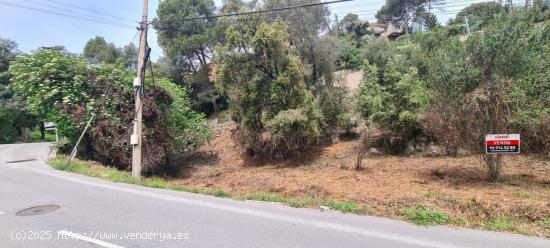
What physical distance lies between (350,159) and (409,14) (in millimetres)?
46041

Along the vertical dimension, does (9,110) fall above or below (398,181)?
above

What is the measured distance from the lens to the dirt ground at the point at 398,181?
6250mm

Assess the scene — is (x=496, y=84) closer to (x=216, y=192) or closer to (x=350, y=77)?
(x=216, y=192)

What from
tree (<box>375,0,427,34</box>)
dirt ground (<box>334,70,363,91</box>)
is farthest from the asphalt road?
tree (<box>375,0,427,34</box>)

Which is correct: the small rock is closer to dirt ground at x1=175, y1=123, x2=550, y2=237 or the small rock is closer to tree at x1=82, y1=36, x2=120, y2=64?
dirt ground at x1=175, y1=123, x2=550, y2=237

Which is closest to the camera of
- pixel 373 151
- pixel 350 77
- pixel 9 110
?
pixel 373 151

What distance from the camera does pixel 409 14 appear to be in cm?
5347

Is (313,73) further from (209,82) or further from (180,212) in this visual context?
(209,82)

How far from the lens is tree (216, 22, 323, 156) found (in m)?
15.6

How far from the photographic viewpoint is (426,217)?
5816 millimetres

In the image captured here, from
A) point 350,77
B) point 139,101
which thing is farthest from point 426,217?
point 350,77

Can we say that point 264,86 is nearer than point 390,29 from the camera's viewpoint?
Yes

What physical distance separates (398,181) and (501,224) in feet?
15.2

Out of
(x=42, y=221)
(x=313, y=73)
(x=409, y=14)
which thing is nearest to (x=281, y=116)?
(x=313, y=73)
